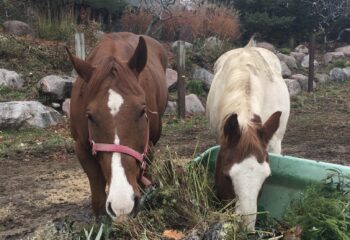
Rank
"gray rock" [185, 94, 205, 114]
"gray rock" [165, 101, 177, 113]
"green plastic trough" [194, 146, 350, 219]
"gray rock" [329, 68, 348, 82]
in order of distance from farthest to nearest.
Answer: "gray rock" [329, 68, 348, 82], "gray rock" [185, 94, 205, 114], "gray rock" [165, 101, 177, 113], "green plastic trough" [194, 146, 350, 219]

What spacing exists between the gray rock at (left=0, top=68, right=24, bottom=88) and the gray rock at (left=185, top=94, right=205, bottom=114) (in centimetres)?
347

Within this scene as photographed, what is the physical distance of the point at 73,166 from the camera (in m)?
6.70

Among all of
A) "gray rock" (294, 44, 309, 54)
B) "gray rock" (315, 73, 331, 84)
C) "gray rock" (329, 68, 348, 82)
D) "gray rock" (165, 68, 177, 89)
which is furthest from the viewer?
"gray rock" (294, 44, 309, 54)

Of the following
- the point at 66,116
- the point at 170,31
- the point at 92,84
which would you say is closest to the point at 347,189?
the point at 92,84

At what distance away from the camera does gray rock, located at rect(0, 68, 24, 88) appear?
33.1 feet

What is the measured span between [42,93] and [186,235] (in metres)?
7.36

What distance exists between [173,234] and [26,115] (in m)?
6.17

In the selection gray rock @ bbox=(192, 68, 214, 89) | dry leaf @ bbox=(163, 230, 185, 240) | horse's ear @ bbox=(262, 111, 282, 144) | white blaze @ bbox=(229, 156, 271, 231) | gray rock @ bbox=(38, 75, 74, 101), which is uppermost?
horse's ear @ bbox=(262, 111, 282, 144)

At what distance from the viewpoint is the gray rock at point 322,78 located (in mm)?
14930

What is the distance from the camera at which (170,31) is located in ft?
52.0

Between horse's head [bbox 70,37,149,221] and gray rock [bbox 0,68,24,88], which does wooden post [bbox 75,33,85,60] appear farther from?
horse's head [bbox 70,37,149,221]

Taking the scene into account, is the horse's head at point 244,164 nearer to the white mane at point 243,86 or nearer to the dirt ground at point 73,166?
the white mane at point 243,86

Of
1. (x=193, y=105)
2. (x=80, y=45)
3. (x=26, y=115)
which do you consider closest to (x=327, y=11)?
(x=193, y=105)

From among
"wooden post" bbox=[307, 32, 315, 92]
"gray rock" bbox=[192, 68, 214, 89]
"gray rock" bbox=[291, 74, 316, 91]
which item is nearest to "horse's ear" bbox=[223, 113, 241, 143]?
"gray rock" bbox=[192, 68, 214, 89]
